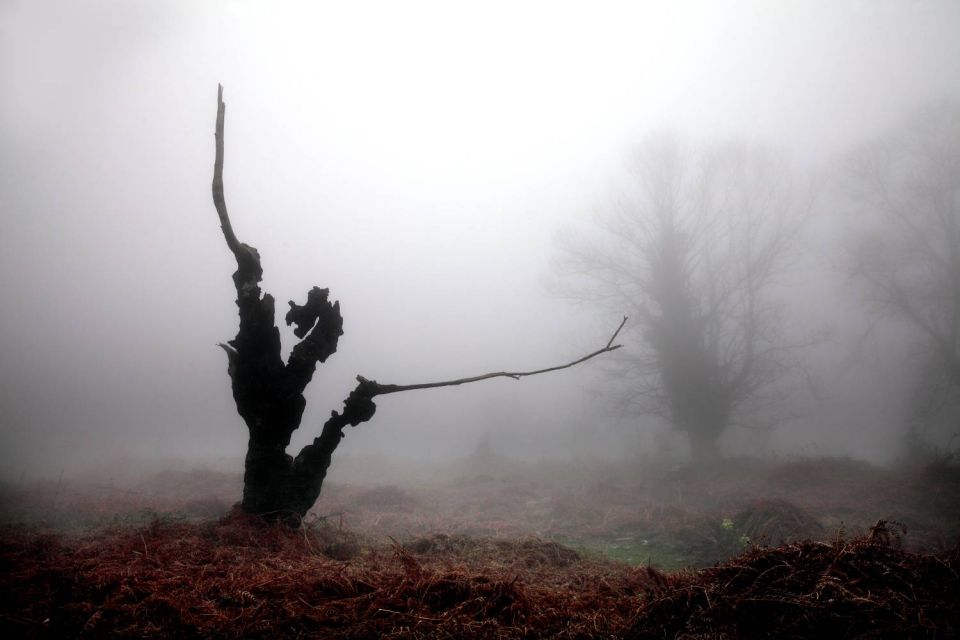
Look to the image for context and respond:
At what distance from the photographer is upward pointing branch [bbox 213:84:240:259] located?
4.27 metres

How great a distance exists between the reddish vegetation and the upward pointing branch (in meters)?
3.51

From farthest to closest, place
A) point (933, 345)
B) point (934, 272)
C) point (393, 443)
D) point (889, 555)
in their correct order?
point (393, 443)
point (934, 272)
point (933, 345)
point (889, 555)

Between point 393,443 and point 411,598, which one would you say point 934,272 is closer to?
point 411,598

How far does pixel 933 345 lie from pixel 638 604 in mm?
23772

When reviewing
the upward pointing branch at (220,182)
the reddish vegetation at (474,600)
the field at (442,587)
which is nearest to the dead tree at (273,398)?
the upward pointing branch at (220,182)

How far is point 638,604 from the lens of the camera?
254cm

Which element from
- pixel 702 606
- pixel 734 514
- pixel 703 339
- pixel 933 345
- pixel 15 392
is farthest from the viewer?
pixel 15 392

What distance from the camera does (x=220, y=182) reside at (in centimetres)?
450

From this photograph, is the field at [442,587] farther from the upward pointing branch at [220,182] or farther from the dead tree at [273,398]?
the upward pointing branch at [220,182]

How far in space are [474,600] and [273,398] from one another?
4.23 metres

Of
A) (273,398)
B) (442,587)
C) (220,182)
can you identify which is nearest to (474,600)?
(442,587)

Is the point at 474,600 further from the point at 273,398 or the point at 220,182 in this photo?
the point at 220,182

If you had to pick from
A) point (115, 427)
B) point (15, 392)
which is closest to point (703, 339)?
point (115, 427)

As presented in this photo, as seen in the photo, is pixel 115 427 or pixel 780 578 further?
pixel 115 427
